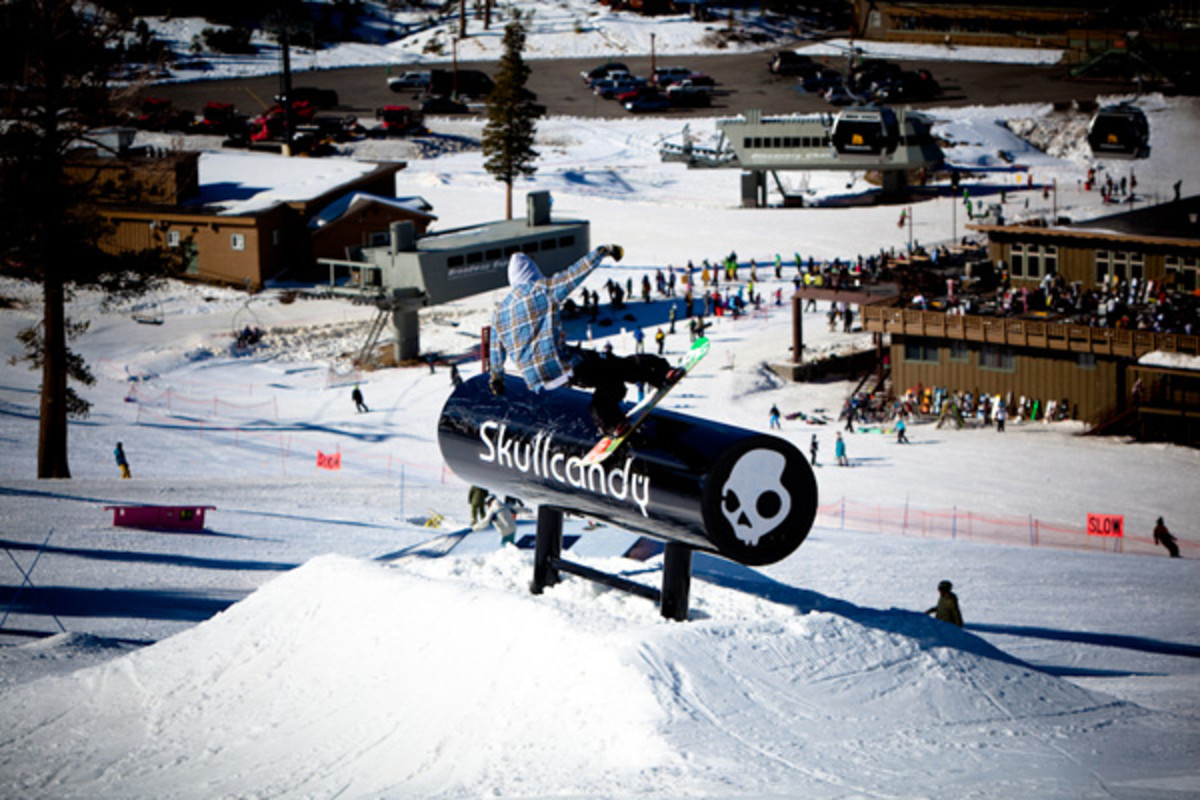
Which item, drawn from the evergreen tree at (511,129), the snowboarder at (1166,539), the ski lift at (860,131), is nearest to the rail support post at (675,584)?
the snowboarder at (1166,539)

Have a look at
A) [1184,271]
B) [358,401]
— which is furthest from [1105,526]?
[358,401]

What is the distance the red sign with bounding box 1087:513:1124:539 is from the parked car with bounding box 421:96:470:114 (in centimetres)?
7007

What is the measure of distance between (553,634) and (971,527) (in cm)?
1819

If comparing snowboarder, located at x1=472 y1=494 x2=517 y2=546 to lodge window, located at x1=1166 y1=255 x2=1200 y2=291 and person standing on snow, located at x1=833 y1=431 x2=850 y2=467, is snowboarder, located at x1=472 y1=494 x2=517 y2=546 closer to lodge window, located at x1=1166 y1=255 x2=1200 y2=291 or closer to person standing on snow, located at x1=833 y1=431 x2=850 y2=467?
person standing on snow, located at x1=833 y1=431 x2=850 y2=467

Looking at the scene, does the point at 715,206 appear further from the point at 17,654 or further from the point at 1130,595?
the point at 17,654

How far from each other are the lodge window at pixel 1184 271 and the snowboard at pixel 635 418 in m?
34.2

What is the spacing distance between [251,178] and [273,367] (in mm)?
19915

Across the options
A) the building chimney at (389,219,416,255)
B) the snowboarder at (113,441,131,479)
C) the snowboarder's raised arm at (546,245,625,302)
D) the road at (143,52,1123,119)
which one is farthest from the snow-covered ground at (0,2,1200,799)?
the road at (143,52,1123,119)

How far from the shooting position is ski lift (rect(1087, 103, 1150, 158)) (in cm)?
5241

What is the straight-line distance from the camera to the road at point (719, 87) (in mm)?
90562

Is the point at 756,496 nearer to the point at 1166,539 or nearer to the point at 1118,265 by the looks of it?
the point at 1166,539

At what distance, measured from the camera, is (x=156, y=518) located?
2569 cm

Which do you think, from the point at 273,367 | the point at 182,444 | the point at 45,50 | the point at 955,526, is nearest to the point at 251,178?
the point at 273,367

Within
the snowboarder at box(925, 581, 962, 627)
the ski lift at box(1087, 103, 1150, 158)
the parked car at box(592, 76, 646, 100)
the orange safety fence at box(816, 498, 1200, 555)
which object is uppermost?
the parked car at box(592, 76, 646, 100)
